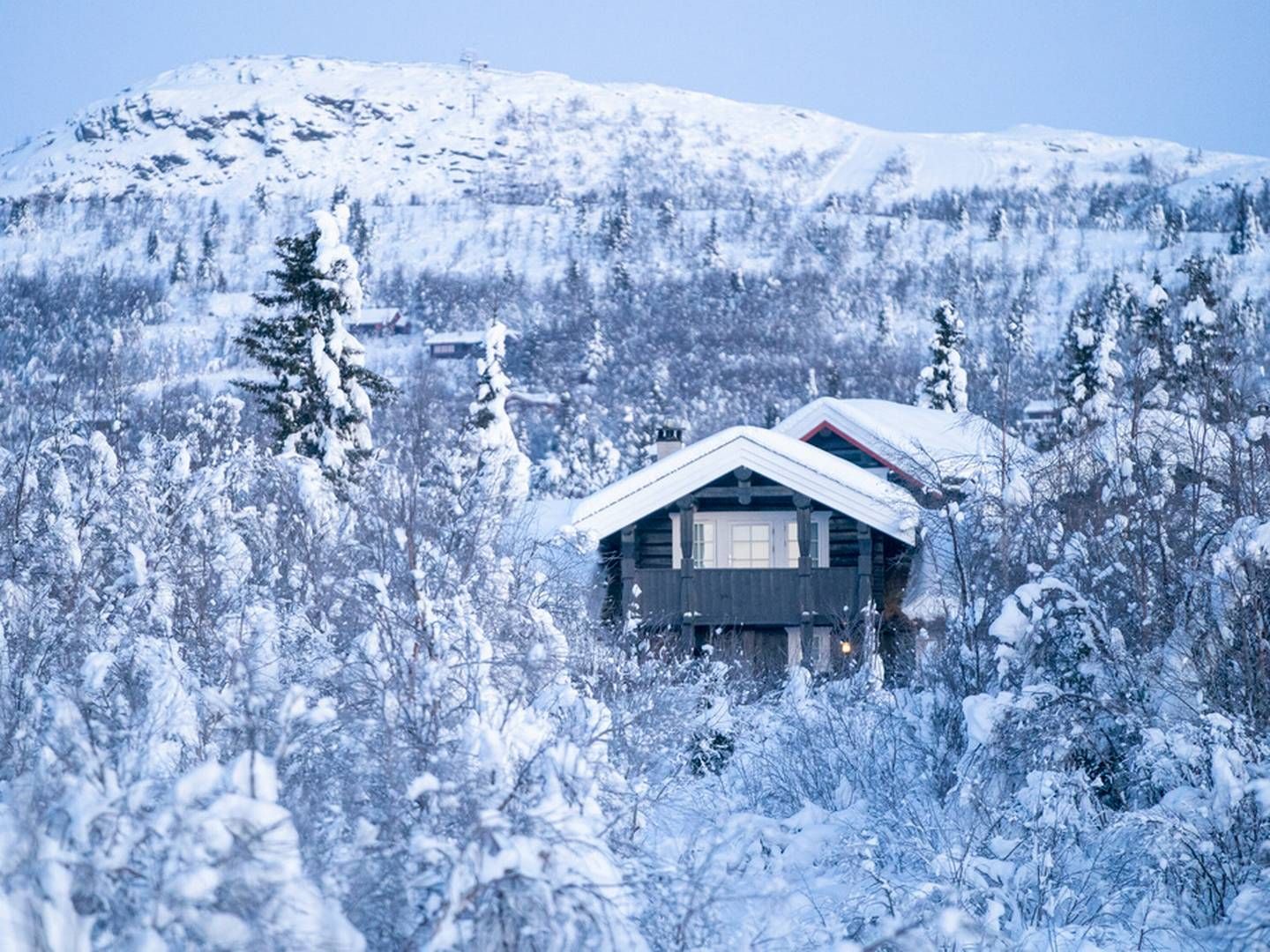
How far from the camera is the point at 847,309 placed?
170 m

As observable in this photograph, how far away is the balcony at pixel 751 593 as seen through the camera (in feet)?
74.6

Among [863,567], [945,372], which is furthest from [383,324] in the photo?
[863,567]

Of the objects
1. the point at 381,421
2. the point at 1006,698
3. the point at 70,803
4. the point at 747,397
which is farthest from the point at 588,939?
the point at 747,397

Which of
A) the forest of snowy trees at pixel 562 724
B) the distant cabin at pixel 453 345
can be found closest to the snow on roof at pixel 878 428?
the forest of snowy trees at pixel 562 724

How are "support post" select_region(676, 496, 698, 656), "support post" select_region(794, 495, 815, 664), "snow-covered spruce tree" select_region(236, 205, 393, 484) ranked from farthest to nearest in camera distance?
"snow-covered spruce tree" select_region(236, 205, 393, 484) < "support post" select_region(676, 496, 698, 656) < "support post" select_region(794, 495, 815, 664)

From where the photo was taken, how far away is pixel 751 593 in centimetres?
2302

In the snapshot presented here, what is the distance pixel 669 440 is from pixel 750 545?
330 cm

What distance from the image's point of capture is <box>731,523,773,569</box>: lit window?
80.2 feet

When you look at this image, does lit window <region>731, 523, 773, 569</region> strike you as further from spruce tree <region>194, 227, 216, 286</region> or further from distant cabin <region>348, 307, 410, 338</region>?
spruce tree <region>194, 227, 216, 286</region>

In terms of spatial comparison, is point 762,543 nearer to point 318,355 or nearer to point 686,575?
point 686,575

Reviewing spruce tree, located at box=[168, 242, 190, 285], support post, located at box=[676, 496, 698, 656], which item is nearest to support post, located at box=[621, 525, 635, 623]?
support post, located at box=[676, 496, 698, 656]

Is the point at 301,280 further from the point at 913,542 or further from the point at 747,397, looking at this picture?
the point at 747,397

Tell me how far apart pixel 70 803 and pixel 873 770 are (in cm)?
741

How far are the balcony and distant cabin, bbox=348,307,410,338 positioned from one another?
136 m
